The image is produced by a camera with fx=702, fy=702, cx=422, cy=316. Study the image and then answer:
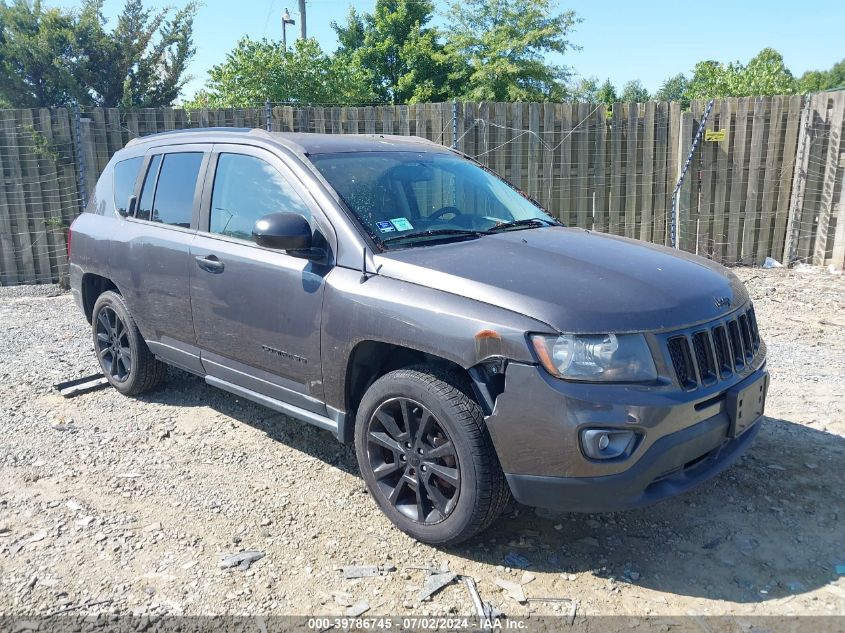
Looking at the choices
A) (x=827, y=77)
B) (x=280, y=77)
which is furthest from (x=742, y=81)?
(x=827, y=77)

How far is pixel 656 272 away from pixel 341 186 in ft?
5.69

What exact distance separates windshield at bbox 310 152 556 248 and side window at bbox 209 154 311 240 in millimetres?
257

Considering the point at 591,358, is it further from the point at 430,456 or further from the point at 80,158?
the point at 80,158

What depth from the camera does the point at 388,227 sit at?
12.4 ft

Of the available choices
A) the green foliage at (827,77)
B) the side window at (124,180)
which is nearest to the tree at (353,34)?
the side window at (124,180)

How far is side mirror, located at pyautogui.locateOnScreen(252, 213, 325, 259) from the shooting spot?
3580 millimetres

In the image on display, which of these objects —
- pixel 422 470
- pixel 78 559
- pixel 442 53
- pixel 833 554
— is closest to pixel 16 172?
pixel 78 559

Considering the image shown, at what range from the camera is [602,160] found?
32.7ft

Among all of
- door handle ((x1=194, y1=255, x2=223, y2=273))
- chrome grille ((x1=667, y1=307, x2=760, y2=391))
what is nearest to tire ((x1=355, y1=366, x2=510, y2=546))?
chrome grille ((x1=667, y1=307, x2=760, y2=391))

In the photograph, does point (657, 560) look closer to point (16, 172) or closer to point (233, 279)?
point (233, 279)

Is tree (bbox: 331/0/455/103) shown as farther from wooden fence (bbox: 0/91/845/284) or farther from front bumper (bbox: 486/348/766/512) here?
front bumper (bbox: 486/348/766/512)

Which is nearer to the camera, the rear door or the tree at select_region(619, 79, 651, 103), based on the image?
the rear door

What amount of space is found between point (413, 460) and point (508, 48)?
27.4 metres

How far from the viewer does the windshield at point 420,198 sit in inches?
150
